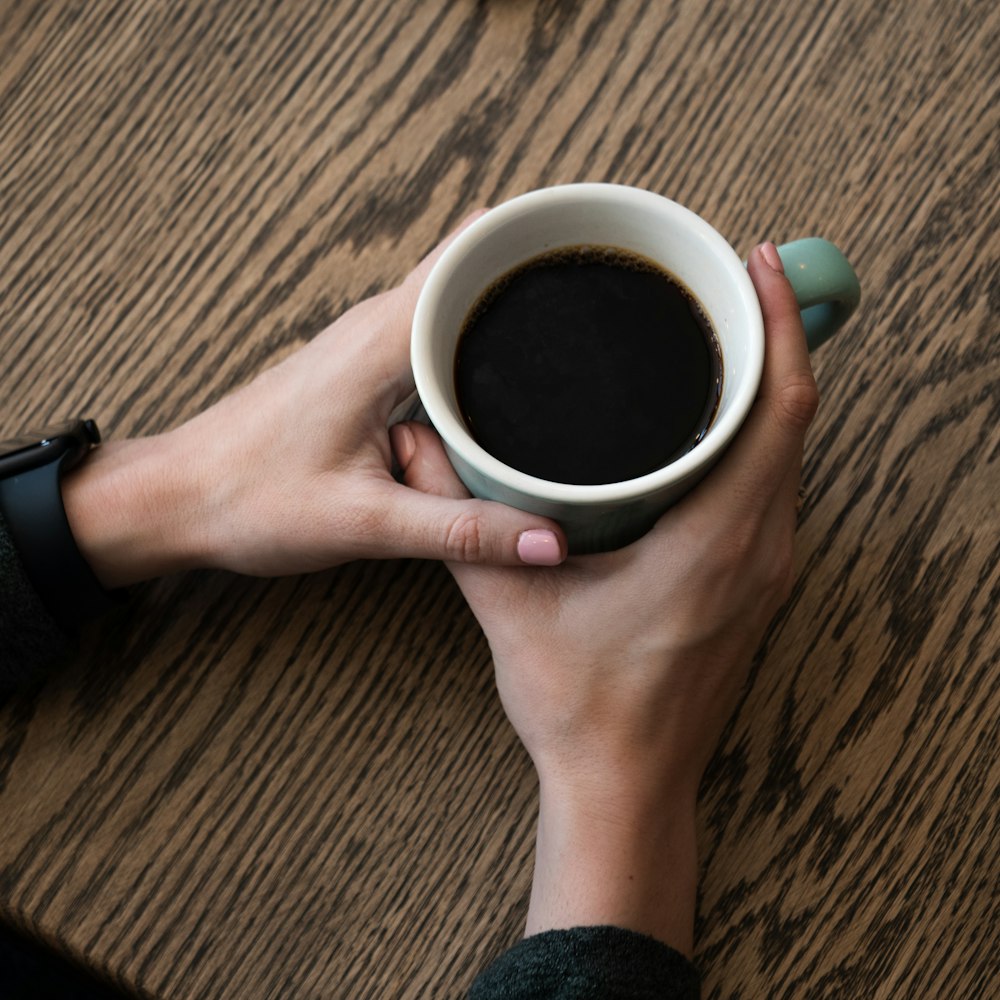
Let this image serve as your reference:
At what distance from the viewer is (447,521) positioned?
528 millimetres

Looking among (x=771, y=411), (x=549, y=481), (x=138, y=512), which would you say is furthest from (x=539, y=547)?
(x=138, y=512)

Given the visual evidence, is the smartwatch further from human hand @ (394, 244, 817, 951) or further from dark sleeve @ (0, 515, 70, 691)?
human hand @ (394, 244, 817, 951)

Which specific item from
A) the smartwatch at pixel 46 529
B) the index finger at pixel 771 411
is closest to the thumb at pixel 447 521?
the index finger at pixel 771 411

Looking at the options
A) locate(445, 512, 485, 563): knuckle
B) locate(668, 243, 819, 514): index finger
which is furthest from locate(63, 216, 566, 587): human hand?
locate(668, 243, 819, 514): index finger

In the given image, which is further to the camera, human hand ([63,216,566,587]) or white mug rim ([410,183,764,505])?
human hand ([63,216,566,587])

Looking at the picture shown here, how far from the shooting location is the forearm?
548mm

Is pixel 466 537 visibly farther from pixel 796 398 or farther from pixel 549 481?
pixel 796 398

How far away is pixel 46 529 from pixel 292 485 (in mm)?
163

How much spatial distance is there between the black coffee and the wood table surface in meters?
0.15

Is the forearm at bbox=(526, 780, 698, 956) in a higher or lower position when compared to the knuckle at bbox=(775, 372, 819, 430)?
lower

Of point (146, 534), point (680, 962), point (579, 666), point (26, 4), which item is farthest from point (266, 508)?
point (26, 4)

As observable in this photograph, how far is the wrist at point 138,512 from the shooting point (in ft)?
2.03

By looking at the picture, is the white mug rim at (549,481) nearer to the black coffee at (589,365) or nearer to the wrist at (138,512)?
the black coffee at (589,365)

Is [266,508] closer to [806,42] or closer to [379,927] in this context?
[379,927]
